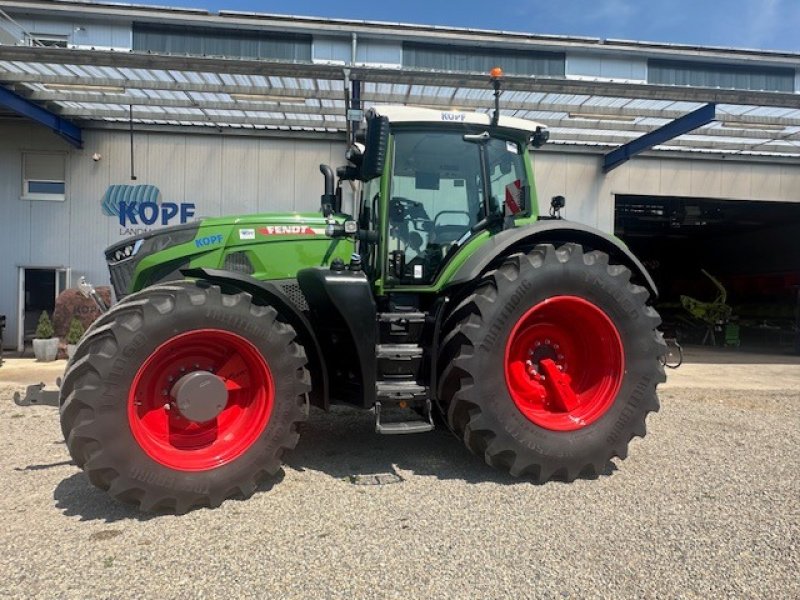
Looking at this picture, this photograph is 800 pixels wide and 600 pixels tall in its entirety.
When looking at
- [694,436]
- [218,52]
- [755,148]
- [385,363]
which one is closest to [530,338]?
[385,363]

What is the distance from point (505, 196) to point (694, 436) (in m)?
2.83

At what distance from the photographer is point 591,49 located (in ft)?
47.8

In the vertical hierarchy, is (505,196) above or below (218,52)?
below

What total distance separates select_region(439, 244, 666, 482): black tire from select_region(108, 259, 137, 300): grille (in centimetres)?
228

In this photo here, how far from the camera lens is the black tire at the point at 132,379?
291cm

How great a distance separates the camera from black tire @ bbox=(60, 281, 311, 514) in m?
2.91

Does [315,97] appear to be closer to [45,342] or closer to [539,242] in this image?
[539,242]

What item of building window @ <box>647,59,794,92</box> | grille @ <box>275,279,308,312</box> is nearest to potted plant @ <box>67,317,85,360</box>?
grille @ <box>275,279,308,312</box>

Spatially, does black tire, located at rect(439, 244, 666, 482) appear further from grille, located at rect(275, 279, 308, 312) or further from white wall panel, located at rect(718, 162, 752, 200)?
white wall panel, located at rect(718, 162, 752, 200)

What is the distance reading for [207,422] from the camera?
3330mm

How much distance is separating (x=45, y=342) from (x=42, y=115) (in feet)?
11.8

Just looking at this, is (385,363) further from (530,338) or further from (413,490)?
(530,338)

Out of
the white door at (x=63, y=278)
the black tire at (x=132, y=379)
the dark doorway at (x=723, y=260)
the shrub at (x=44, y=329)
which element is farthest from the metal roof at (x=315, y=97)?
the black tire at (x=132, y=379)

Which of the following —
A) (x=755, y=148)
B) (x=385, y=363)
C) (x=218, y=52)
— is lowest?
(x=385, y=363)
